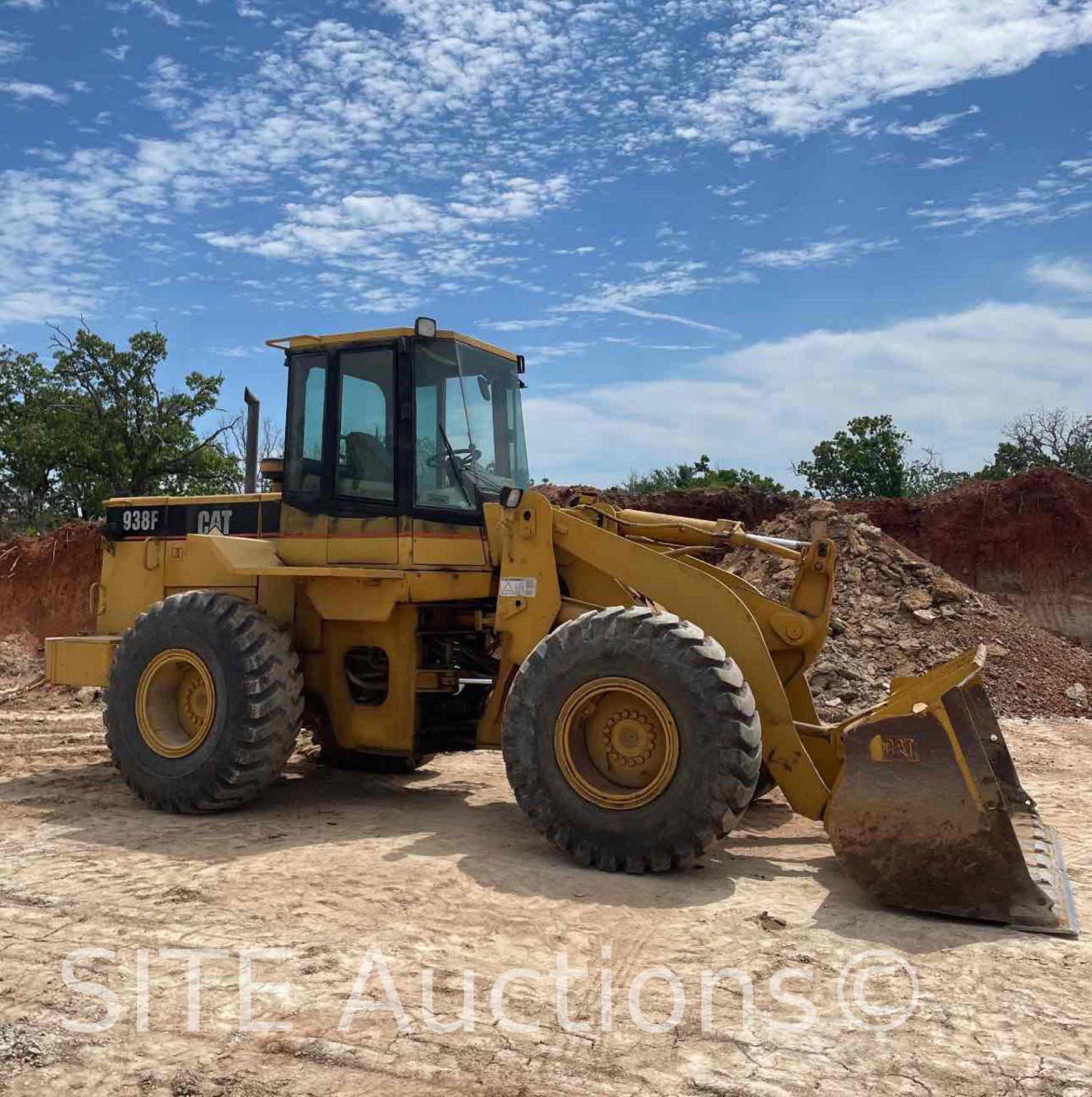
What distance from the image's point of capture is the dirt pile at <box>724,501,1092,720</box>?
1261 cm

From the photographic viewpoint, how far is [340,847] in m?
6.22

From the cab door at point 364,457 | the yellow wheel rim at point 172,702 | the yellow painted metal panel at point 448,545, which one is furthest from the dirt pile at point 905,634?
the yellow wheel rim at point 172,702

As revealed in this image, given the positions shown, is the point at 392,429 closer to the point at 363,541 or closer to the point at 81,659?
the point at 363,541

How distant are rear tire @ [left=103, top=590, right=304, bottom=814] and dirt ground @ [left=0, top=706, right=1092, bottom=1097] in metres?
0.27

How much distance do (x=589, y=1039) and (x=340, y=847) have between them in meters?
2.87

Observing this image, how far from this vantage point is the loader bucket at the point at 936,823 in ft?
15.7

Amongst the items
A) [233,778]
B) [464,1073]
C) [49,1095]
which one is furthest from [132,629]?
[464,1073]

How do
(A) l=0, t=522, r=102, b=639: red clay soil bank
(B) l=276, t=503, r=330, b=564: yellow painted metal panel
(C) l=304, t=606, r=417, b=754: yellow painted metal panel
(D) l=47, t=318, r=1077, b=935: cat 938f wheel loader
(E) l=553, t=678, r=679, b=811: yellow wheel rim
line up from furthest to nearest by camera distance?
(A) l=0, t=522, r=102, b=639: red clay soil bank, (B) l=276, t=503, r=330, b=564: yellow painted metal panel, (C) l=304, t=606, r=417, b=754: yellow painted metal panel, (E) l=553, t=678, r=679, b=811: yellow wheel rim, (D) l=47, t=318, r=1077, b=935: cat 938f wheel loader

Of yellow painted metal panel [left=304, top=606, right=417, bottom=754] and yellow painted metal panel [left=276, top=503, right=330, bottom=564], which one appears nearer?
yellow painted metal panel [left=304, top=606, right=417, bottom=754]

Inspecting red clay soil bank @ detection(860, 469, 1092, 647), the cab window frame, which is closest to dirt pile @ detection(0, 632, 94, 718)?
the cab window frame

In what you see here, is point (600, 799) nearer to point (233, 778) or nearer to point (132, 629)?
point (233, 778)

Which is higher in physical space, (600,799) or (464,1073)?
(600,799)

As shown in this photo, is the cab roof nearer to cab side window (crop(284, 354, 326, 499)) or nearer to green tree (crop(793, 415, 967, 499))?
cab side window (crop(284, 354, 326, 499))

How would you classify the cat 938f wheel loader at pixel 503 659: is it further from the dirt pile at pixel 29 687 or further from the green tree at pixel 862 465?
the green tree at pixel 862 465
